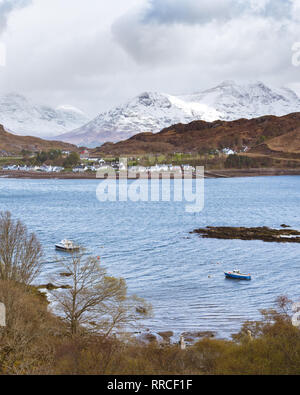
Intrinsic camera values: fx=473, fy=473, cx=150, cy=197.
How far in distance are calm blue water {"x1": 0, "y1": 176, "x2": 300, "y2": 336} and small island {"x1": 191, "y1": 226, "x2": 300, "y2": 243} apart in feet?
6.00

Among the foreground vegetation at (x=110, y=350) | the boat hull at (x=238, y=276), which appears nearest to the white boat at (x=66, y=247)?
the boat hull at (x=238, y=276)

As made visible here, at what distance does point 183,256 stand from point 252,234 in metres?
11.8

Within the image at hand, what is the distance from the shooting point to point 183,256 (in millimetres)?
36594

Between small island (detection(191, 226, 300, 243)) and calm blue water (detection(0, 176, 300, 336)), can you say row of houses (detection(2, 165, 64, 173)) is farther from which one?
small island (detection(191, 226, 300, 243))

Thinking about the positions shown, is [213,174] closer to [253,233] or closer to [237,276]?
[253,233]

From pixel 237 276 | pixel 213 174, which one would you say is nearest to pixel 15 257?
pixel 237 276

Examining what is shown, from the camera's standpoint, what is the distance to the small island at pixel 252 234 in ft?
143

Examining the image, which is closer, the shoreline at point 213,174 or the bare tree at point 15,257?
the bare tree at point 15,257

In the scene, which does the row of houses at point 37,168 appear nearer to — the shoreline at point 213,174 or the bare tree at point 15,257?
the shoreline at point 213,174

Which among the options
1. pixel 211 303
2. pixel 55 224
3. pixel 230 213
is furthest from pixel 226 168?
pixel 211 303

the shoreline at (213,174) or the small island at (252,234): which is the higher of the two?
the shoreline at (213,174)

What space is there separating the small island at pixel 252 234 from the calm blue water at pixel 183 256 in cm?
183

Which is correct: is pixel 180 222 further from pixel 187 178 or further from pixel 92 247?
pixel 187 178
